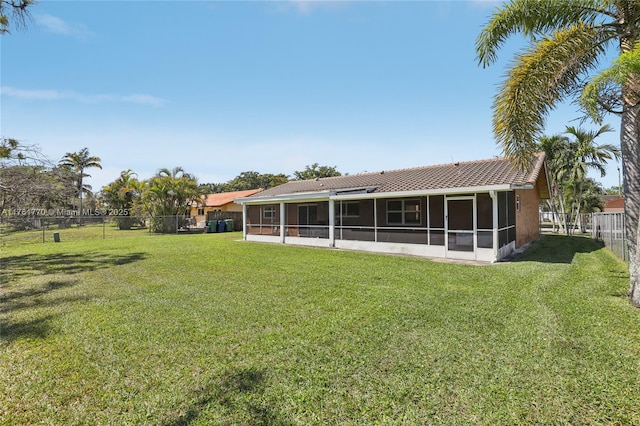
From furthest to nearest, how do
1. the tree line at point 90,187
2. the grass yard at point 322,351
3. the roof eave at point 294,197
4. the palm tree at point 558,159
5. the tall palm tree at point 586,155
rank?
the palm tree at point 558,159 → the tall palm tree at point 586,155 → the roof eave at point 294,197 → the tree line at point 90,187 → the grass yard at point 322,351

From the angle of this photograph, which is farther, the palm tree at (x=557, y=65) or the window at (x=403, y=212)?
the window at (x=403, y=212)

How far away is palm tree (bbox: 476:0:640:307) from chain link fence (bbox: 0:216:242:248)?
21745 mm

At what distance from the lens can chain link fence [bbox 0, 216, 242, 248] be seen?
1862cm

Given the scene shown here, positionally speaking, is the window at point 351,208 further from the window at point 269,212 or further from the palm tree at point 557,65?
the palm tree at point 557,65

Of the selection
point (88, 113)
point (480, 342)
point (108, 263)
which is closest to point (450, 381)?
point (480, 342)

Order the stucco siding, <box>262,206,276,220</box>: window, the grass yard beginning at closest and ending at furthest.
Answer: the grass yard, the stucco siding, <box>262,206,276,220</box>: window

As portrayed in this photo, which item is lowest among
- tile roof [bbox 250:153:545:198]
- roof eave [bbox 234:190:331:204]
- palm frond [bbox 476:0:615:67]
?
roof eave [bbox 234:190:331:204]

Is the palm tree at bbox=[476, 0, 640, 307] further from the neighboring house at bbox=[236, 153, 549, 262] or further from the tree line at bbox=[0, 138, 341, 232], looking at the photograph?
the tree line at bbox=[0, 138, 341, 232]

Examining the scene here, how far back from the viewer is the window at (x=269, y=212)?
19875mm

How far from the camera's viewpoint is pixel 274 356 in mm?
3773

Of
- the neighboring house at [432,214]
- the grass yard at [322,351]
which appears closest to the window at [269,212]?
the neighboring house at [432,214]

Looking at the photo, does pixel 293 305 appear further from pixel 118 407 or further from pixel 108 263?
pixel 108 263

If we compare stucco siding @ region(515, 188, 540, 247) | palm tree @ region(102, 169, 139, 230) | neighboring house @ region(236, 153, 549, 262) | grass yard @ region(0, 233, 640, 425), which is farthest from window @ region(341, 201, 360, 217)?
palm tree @ region(102, 169, 139, 230)

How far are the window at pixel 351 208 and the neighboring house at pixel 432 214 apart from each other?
2.0 inches
